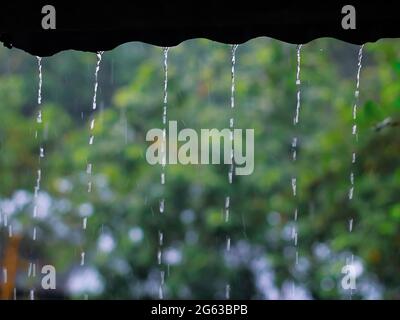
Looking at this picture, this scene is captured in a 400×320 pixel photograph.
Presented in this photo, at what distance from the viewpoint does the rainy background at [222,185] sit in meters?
7.91

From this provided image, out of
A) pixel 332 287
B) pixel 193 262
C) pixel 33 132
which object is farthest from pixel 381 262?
pixel 33 132

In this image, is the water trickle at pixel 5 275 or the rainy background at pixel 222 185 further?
the water trickle at pixel 5 275

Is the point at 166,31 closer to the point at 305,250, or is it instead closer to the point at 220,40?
the point at 220,40

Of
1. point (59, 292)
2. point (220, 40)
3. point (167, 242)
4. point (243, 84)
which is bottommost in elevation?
point (59, 292)

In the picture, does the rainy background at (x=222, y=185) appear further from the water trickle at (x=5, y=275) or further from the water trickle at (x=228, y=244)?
the water trickle at (x=5, y=275)

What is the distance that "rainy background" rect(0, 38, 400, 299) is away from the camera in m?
7.91

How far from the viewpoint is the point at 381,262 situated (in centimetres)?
763

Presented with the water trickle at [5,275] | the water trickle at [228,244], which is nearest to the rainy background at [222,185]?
the water trickle at [228,244]

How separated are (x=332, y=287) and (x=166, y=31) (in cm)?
619

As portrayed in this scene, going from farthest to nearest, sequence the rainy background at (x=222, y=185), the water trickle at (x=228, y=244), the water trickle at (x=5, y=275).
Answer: the water trickle at (x=5, y=275), the water trickle at (x=228, y=244), the rainy background at (x=222, y=185)

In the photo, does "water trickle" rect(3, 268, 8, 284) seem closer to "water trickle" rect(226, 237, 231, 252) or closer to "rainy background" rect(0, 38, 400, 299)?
"rainy background" rect(0, 38, 400, 299)

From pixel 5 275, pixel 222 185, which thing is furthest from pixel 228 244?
pixel 5 275

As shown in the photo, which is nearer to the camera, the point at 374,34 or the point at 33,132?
the point at 374,34

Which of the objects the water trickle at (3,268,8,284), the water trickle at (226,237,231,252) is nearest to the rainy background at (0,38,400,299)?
the water trickle at (226,237,231,252)
